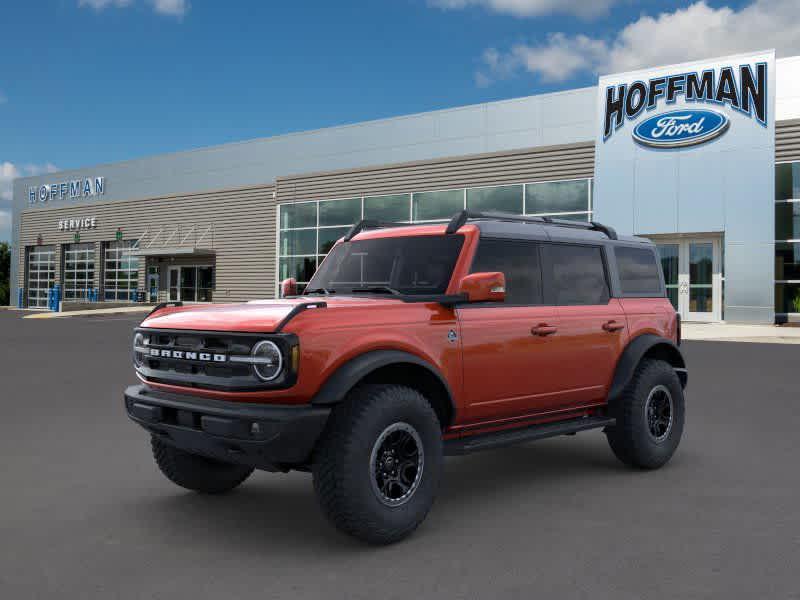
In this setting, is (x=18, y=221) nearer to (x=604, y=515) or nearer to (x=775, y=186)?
(x=775, y=186)

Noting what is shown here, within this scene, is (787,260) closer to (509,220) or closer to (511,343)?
(509,220)

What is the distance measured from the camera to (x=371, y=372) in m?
4.70

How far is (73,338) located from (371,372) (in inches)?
772

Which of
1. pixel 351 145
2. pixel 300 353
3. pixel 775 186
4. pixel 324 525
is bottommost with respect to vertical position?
pixel 324 525

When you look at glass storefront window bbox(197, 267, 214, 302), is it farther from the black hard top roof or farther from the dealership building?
the black hard top roof

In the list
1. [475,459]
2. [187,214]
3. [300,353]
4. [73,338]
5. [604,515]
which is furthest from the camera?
[187,214]

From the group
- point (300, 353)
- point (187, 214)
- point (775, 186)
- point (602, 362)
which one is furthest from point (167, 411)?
point (187, 214)

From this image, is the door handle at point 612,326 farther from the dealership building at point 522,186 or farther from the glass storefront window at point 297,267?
the glass storefront window at point 297,267

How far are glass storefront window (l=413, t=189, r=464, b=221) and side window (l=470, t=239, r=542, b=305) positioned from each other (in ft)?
86.9

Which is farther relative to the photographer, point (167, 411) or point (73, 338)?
point (73, 338)

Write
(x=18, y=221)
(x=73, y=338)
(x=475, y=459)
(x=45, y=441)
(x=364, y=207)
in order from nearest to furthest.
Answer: (x=475, y=459) < (x=45, y=441) < (x=73, y=338) < (x=364, y=207) < (x=18, y=221)

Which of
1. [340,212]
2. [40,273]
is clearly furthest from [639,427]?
[40,273]

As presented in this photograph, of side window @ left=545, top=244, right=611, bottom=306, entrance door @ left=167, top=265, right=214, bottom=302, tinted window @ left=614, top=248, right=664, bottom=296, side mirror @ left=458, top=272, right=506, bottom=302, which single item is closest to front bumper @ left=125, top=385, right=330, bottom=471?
side mirror @ left=458, top=272, right=506, bottom=302

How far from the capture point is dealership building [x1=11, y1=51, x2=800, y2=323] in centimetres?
2564
